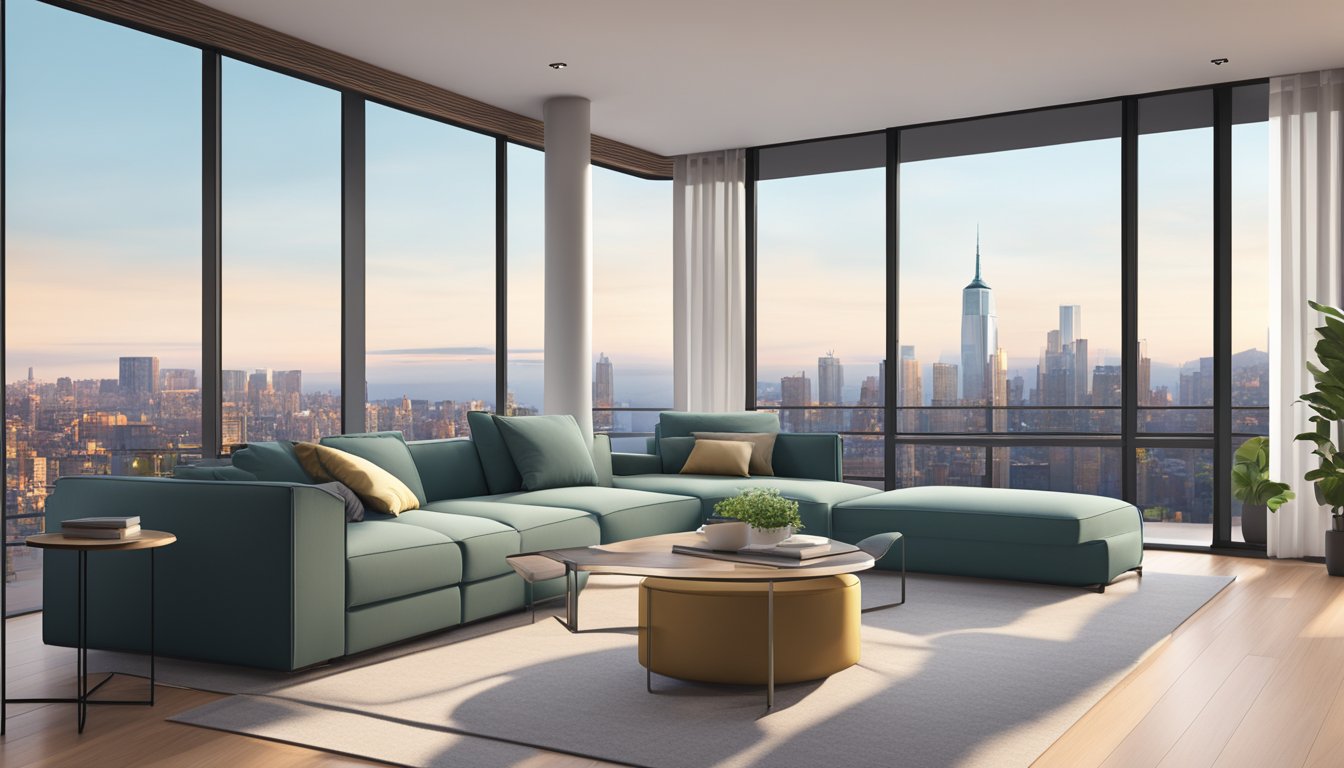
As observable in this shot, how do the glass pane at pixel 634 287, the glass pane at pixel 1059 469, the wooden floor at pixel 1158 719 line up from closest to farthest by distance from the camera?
1. the wooden floor at pixel 1158 719
2. the glass pane at pixel 1059 469
3. the glass pane at pixel 634 287

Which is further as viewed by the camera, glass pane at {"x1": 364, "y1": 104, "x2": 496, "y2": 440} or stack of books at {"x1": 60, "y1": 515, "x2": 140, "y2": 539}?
glass pane at {"x1": 364, "y1": 104, "x2": 496, "y2": 440}

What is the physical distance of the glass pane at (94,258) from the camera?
475 centimetres

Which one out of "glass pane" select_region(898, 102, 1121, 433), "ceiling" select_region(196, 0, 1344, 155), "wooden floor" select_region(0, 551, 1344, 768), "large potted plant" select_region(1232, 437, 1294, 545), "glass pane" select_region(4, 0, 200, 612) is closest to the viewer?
"wooden floor" select_region(0, 551, 1344, 768)

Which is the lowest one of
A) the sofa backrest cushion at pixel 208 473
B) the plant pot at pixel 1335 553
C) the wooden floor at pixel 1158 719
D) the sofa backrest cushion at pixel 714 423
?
the wooden floor at pixel 1158 719

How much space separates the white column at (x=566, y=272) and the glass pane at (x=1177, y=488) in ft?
11.4

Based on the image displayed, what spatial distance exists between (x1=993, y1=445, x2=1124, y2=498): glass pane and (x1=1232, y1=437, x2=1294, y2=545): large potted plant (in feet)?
2.54

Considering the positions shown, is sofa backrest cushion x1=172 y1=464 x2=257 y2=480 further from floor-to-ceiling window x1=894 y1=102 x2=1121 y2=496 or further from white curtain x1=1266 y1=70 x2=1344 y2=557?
white curtain x1=1266 y1=70 x2=1344 y2=557

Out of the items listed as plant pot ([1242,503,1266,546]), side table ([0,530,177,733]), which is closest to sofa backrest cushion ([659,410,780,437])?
plant pot ([1242,503,1266,546])

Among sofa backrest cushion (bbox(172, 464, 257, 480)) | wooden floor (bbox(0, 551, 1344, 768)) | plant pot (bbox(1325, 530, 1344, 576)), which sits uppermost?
sofa backrest cushion (bbox(172, 464, 257, 480))

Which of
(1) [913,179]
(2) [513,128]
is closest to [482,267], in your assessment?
(2) [513,128]

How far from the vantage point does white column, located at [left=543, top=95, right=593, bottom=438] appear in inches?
270

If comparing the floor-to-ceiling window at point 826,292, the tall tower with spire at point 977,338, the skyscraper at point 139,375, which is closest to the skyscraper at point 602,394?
the floor-to-ceiling window at point 826,292

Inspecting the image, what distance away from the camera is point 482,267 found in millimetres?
7297

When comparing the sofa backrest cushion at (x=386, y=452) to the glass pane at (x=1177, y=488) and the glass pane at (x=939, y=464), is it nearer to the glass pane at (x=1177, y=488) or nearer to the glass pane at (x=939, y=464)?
the glass pane at (x=939, y=464)
